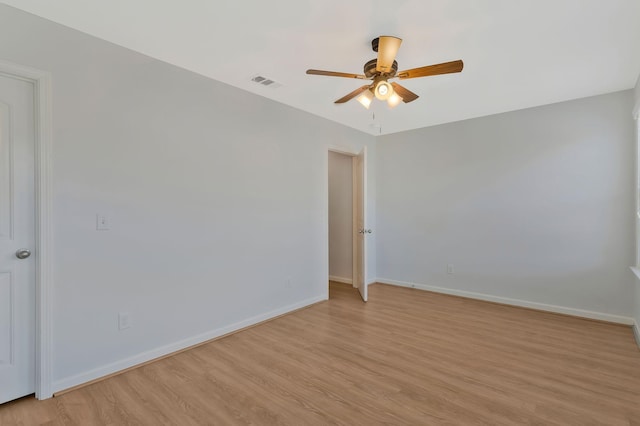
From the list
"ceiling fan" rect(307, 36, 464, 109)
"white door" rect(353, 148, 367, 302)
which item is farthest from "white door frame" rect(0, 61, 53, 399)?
"white door" rect(353, 148, 367, 302)

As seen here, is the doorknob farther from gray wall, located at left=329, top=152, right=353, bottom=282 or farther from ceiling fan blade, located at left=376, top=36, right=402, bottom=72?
gray wall, located at left=329, top=152, right=353, bottom=282

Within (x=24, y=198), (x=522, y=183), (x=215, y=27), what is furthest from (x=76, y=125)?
(x=522, y=183)

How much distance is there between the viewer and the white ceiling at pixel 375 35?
205 centimetres

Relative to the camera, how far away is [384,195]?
5.44 meters

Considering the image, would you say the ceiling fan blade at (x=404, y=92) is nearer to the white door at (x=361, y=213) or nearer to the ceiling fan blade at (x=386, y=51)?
the ceiling fan blade at (x=386, y=51)

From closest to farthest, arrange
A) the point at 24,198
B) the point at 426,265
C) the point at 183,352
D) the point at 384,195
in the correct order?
the point at 24,198, the point at 183,352, the point at 426,265, the point at 384,195

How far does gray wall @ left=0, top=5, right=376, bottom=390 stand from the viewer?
223 centimetres

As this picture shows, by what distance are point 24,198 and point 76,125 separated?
0.59 metres

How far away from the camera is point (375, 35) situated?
7.68 feet

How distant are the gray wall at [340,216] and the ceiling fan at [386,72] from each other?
2.69m

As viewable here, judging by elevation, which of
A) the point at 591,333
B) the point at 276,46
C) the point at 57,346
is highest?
the point at 276,46

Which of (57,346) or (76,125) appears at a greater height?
(76,125)

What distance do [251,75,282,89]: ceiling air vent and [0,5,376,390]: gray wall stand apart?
0.93ft

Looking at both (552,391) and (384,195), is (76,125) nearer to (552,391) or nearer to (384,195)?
(552,391)
